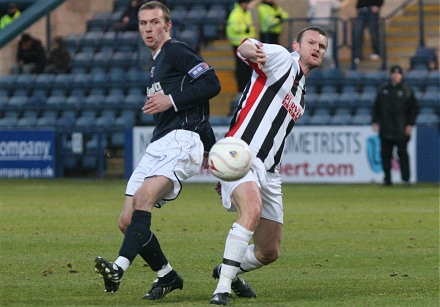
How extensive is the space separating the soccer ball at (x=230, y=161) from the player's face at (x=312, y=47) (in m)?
0.93

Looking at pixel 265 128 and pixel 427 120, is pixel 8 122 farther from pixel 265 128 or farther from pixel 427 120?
pixel 265 128

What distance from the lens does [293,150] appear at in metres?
23.1

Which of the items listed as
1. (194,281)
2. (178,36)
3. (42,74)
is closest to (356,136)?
(178,36)

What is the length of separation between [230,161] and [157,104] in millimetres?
828

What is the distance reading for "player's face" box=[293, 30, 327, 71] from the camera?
840 cm

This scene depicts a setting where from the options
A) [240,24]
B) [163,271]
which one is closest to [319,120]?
[240,24]

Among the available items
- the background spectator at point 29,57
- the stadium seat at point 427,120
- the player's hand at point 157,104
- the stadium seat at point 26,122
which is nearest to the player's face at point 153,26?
the player's hand at point 157,104

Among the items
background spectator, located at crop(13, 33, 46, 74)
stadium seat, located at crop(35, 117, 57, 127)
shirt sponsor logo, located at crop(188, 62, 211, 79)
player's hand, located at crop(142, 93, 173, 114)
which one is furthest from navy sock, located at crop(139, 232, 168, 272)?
background spectator, located at crop(13, 33, 46, 74)

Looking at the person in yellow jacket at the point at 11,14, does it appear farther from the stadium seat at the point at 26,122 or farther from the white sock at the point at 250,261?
the white sock at the point at 250,261

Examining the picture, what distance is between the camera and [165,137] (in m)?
8.49

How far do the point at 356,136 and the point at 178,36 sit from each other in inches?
227

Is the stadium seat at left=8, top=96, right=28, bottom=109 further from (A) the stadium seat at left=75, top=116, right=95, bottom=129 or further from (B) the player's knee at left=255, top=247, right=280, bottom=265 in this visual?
(B) the player's knee at left=255, top=247, right=280, bottom=265

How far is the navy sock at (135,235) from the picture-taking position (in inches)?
315

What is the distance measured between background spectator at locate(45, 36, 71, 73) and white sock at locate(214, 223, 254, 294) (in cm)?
2064
